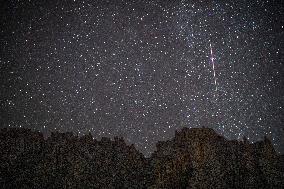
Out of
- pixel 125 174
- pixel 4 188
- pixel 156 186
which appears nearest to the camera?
pixel 4 188

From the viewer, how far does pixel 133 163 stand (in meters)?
85.0

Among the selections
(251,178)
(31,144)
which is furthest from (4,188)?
(251,178)

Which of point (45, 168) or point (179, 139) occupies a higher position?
point (179, 139)

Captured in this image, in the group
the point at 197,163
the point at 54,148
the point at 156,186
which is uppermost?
the point at 54,148

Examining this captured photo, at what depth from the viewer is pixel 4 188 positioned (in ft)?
231

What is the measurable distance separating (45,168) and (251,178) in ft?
164

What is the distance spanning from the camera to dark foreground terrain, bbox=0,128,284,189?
7694cm

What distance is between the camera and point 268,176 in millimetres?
79125

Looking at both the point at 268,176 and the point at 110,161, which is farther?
the point at 110,161

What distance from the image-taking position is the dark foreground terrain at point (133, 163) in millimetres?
76938

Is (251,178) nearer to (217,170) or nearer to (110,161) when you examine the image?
(217,170)

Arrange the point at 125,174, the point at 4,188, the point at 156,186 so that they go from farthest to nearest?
1. the point at 125,174
2. the point at 156,186
3. the point at 4,188

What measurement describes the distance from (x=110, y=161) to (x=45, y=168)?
646 inches

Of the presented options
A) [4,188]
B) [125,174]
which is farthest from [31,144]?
[125,174]
